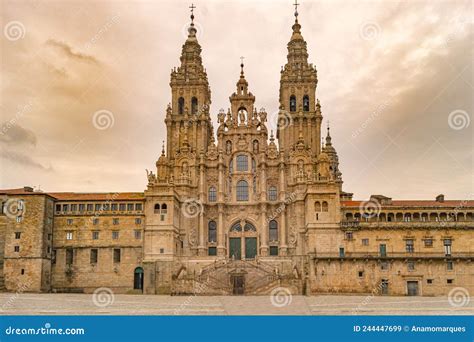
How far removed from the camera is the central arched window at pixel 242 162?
7681 centimetres

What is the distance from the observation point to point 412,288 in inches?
2530

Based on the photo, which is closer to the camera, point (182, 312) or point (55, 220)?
point (182, 312)

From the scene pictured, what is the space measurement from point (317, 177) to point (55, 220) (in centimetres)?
3136

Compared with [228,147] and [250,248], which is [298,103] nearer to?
[228,147]

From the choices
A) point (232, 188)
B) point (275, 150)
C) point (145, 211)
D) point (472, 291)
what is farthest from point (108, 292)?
point (472, 291)

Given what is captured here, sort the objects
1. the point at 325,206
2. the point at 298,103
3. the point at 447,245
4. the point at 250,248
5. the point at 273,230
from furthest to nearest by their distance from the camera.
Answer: the point at 298,103 → the point at 273,230 → the point at 250,248 → the point at 325,206 → the point at 447,245

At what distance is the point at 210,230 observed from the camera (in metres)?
Result: 75.6

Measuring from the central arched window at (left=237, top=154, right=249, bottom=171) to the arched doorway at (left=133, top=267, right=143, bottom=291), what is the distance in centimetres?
1816

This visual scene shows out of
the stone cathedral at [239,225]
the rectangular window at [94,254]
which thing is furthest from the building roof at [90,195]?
the rectangular window at [94,254]

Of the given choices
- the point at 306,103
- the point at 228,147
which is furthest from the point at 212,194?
the point at 306,103

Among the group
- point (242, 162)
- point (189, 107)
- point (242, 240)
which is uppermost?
point (189, 107)

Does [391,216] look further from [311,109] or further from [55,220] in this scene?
[55,220]

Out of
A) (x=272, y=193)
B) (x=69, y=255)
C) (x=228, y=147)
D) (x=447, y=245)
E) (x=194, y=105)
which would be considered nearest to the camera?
(x=447, y=245)

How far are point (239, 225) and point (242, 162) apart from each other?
26.7 ft
